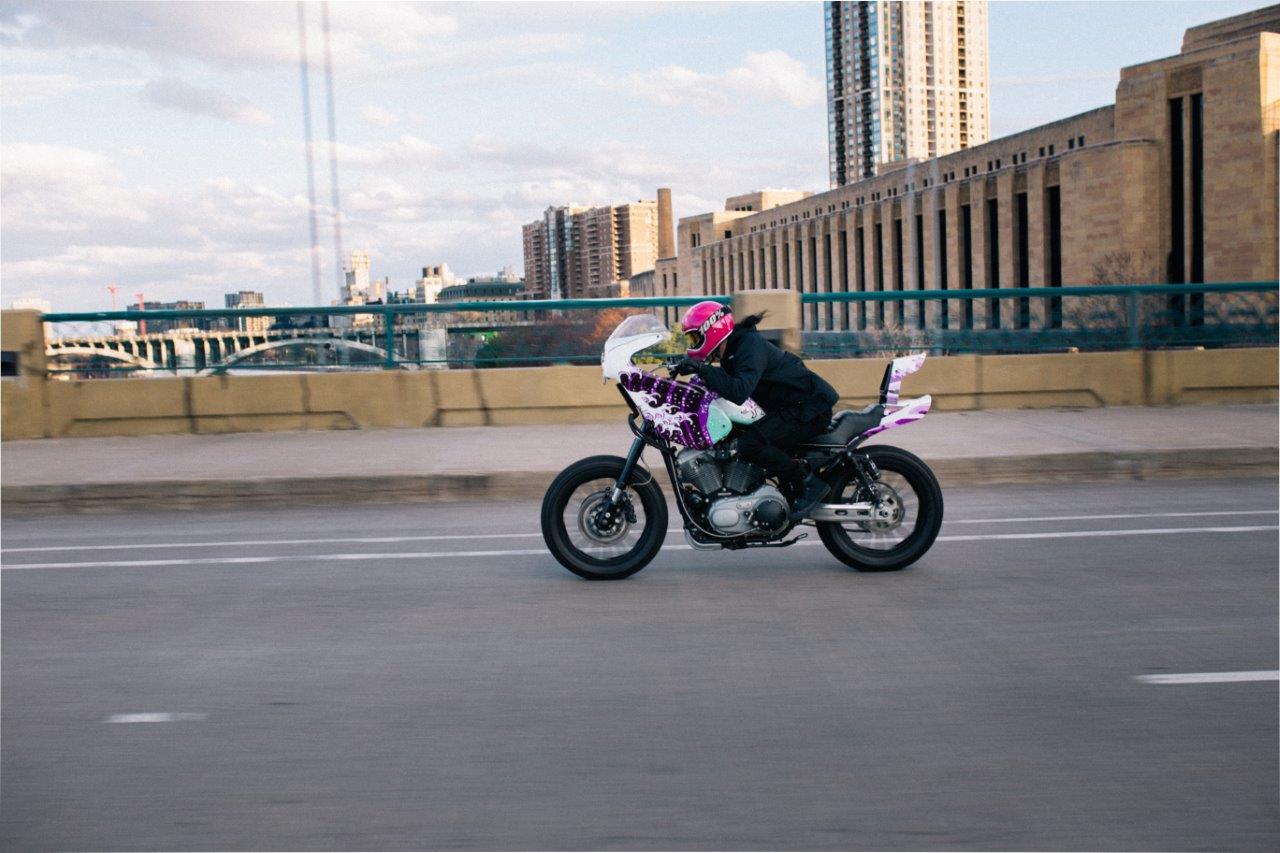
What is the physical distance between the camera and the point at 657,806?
3811mm

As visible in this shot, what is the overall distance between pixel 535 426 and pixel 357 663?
832 centimetres

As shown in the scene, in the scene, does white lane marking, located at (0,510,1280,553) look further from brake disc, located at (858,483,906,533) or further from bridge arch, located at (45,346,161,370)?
bridge arch, located at (45,346,161,370)

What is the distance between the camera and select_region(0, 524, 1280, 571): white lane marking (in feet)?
25.9

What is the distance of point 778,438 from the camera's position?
275 inches

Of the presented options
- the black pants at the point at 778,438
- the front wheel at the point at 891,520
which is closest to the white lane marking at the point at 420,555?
the front wheel at the point at 891,520

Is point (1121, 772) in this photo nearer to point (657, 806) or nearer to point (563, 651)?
point (657, 806)

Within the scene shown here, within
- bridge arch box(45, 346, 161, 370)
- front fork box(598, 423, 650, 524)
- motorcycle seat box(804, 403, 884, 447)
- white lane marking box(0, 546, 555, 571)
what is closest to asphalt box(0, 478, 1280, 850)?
white lane marking box(0, 546, 555, 571)

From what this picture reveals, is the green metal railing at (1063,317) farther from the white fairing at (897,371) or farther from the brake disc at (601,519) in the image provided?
the brake disc at (601,519)

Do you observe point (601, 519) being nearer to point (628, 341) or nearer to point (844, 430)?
point (628, 341)

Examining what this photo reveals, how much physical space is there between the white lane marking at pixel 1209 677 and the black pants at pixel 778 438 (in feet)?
8.02

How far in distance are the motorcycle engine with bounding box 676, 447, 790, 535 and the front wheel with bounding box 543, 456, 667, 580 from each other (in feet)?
0.76

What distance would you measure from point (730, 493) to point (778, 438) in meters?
0.41

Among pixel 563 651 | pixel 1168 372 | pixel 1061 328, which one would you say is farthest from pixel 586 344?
pixel 563 651

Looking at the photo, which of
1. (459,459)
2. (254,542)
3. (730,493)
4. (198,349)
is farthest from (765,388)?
(198,349)
